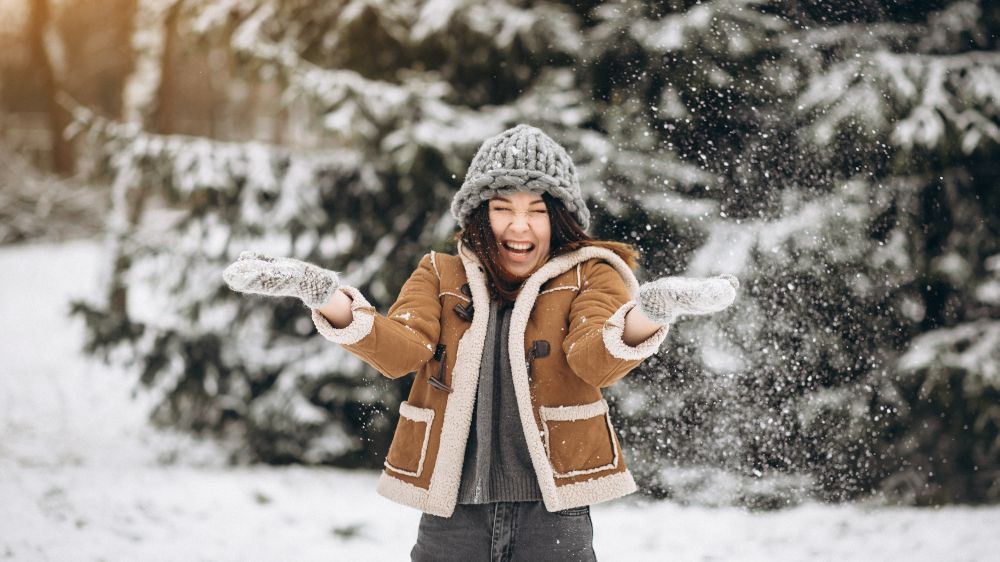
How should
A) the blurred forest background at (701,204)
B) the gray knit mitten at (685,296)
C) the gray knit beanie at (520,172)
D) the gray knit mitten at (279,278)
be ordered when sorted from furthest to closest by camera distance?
the blurred forest background at (701,204), the gray knit beanie at (520,172), the gray knit mitten at (279,278), the gray knit mitten at (685,296)

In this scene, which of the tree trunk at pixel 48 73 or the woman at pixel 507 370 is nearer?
the woman at pixel 507 370

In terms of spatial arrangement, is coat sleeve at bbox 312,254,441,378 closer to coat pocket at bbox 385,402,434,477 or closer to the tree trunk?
coat pocket at bbox 385,402,434,477

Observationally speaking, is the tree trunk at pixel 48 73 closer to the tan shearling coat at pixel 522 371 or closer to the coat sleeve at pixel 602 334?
the tan shearling coat at pixel 522 371

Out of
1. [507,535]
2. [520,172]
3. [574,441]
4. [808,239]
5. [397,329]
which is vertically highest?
[520,172]

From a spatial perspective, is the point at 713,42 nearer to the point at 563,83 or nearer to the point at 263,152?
the point at 563,83

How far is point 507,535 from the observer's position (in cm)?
206

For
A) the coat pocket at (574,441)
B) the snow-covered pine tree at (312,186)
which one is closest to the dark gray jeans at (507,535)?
the coat pocket at (574,441)

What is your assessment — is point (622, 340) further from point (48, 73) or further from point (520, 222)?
point (48, 73)

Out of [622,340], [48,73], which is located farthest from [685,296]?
[48,73]

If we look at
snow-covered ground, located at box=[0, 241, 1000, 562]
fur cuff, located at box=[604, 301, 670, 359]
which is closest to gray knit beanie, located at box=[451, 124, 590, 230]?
fur cuff, located at box=[604, 301, 670, 359]

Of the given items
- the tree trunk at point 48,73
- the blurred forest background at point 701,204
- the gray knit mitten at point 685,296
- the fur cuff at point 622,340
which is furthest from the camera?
the tree trunk at point 48,73

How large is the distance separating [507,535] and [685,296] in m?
0.78

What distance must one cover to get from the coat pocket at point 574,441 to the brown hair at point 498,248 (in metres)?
0.35

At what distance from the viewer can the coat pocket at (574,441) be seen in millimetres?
2041
